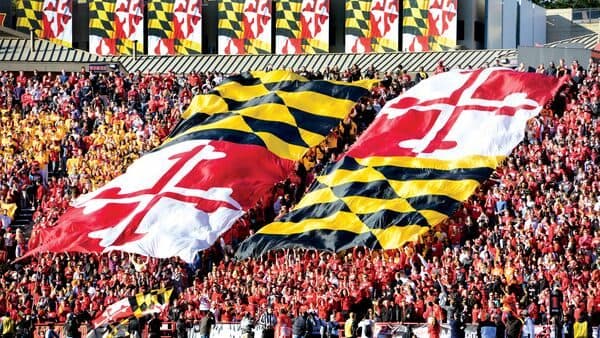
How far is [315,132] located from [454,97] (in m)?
4.18

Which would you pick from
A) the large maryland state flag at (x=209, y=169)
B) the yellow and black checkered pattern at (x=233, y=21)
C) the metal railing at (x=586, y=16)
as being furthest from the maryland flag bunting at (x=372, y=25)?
the metal railing at (x=586, y=16)

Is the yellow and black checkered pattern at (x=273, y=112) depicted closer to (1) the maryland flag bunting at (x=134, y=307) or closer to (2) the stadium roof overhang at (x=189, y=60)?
(2) the stadium roof overhang at (x=189, y=60)

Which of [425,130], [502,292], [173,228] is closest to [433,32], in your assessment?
[425,130]

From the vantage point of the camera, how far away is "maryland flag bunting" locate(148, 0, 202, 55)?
6181 cm

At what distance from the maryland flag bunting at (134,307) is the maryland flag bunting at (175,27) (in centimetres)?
2316

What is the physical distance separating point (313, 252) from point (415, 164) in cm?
362

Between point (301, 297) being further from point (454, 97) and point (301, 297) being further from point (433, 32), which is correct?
point (433, 32)

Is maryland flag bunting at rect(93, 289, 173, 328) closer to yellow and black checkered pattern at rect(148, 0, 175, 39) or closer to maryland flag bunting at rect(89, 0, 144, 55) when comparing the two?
maryland flag bunting at rect(89, 0, 144, 55)

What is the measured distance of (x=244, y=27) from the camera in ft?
201

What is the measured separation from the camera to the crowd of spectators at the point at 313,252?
3575cm

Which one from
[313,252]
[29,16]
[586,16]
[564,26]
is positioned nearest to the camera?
[313,252]

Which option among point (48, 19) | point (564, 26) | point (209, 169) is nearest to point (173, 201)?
point (209, 169)

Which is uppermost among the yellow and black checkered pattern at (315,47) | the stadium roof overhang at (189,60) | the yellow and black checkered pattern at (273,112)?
the yellow and black checkered pattern at (315,47)

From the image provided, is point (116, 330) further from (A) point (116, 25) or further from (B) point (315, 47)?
(A) point (116, 25)
